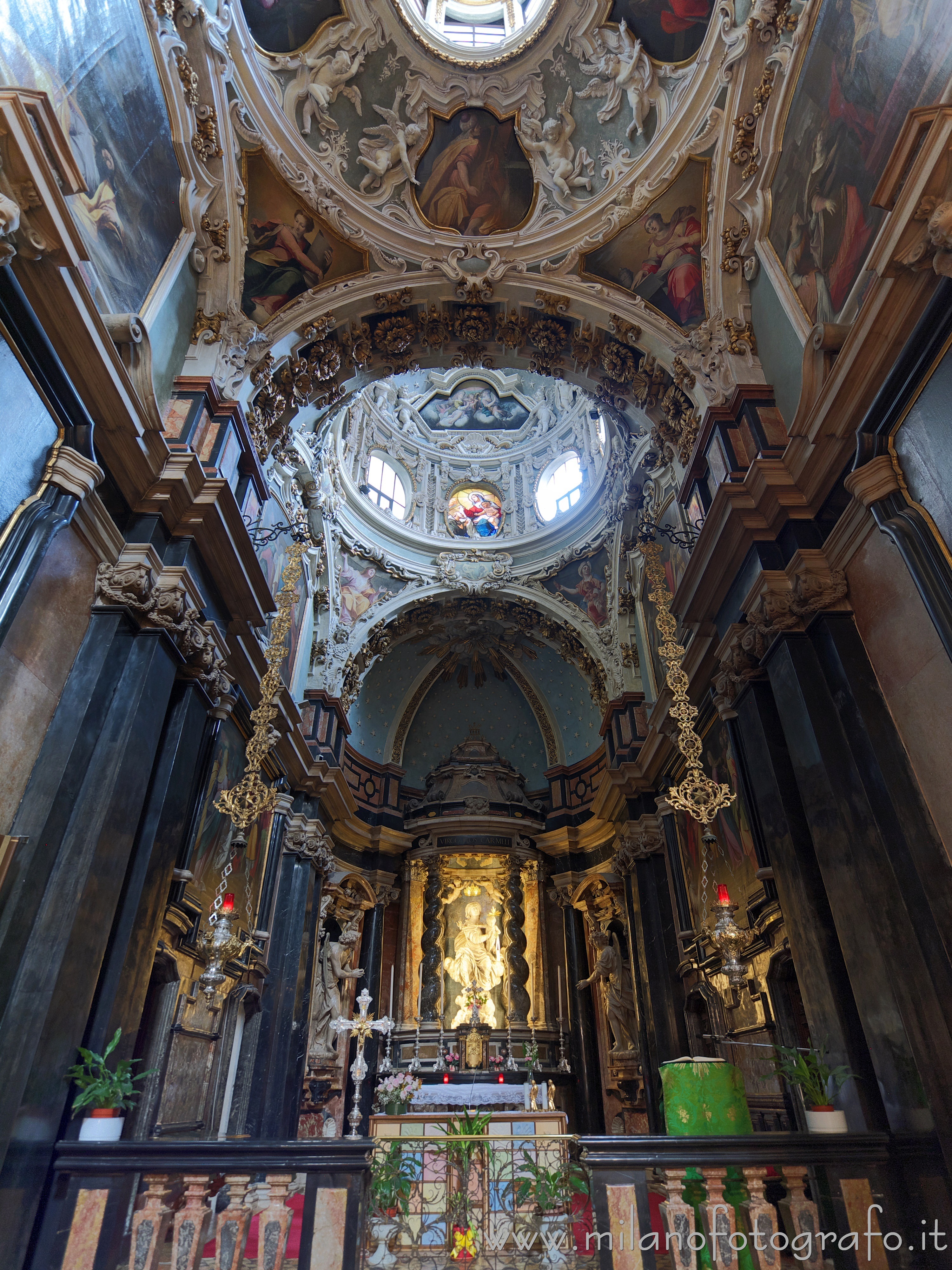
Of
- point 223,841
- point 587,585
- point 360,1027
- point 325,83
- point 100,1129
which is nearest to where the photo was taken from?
point 100,1129

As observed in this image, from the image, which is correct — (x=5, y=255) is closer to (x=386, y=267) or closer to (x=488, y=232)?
(x=386, y=267)

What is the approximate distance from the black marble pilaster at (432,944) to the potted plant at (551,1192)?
11.5 m

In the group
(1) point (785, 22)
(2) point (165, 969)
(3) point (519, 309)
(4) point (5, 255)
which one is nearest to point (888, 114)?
(1) point (785, 22)

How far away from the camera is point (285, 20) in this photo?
10109 millimetres

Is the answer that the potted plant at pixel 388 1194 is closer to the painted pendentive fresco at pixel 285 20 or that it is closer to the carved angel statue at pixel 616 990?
the carved angel statue at pixel 616 990

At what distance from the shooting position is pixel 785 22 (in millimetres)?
8070

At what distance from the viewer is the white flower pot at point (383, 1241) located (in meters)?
4.81

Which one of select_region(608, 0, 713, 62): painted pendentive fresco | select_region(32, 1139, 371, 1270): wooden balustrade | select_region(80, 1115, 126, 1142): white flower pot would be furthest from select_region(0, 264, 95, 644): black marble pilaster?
select_region(608, 0, 713, 62): painted pendentive fresco

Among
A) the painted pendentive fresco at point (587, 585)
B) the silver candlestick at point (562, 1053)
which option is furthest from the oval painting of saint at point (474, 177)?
the silver candlestick at point (562, 1053)

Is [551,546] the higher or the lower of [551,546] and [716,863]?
the higher

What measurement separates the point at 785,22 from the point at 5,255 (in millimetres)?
8502

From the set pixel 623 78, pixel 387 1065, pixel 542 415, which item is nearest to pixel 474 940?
pixel 387 1065

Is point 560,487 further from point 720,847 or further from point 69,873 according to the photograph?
point 69,873

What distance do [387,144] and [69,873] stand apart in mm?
11042
